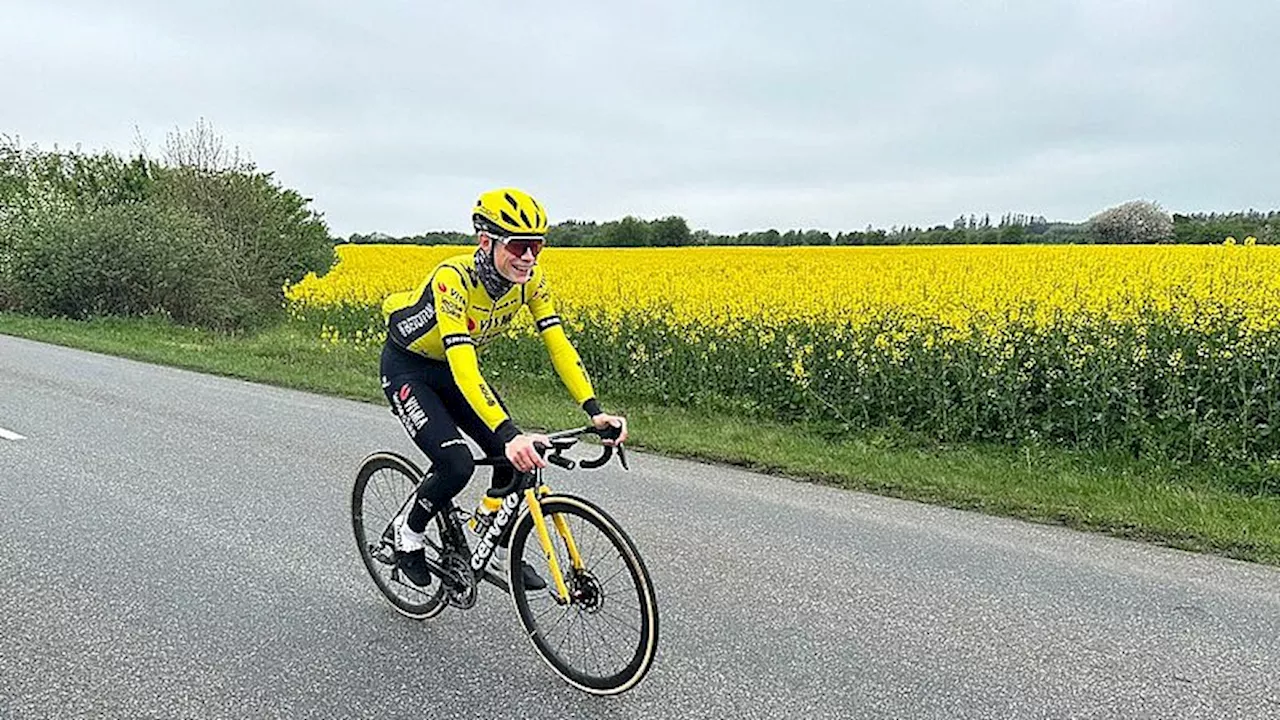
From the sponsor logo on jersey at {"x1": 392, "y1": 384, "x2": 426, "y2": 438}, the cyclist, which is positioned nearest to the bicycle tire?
the cyclist

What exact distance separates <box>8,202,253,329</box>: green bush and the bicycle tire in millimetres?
21413

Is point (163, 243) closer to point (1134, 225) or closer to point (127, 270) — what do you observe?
point (127, 270)

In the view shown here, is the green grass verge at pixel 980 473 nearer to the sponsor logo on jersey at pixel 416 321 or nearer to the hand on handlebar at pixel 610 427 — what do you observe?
the hand on handlebar at pixel 610 427

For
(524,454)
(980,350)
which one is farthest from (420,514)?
(980,350)

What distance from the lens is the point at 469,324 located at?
3.97m

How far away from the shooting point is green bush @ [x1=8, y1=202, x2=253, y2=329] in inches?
939

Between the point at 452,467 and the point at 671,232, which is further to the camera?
the point at 671,232

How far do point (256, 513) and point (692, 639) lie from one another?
336 centimetres

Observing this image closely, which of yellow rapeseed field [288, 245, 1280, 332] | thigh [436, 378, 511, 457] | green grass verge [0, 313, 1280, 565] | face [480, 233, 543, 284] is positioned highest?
face [480, 233, 543, 284]

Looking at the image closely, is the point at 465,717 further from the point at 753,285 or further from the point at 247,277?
the point at 247,277

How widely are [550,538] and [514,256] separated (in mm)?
1107

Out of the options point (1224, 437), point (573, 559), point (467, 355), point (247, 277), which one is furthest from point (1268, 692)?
point (247, 277)

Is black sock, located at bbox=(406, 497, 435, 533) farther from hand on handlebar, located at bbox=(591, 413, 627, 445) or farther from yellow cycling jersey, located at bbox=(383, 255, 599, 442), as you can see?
hand on handlebar, located at bbox=(591, 413, 627, 445)

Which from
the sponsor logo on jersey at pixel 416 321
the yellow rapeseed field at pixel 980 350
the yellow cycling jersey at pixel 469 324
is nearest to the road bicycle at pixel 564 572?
the yellow cycling jersey at pixel 469 324
